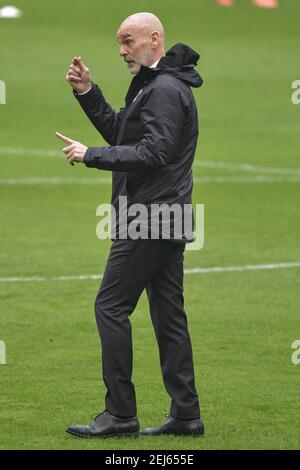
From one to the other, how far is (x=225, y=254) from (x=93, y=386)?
6485mm

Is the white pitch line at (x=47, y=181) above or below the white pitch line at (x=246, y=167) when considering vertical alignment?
below

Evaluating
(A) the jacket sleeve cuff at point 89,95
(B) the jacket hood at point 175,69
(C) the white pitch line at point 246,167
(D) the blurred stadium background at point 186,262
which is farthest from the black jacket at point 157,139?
(C) the white pitch line at point 246,167

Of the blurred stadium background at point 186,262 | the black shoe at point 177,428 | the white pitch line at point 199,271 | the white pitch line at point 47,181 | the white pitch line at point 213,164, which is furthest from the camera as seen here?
the white pitch line at point 213,164

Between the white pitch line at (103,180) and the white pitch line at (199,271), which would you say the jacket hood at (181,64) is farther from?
the white pitch line at (103,180)

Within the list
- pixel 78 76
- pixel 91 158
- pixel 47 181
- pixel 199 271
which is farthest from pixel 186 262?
pixel 91 158

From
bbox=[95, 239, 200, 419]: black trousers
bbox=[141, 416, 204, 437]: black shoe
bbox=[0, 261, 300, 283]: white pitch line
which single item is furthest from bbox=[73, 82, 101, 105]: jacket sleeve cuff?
bbox=[0, 261, 300, 283]: white pitch line

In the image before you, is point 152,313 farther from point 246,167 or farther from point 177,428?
point 246,167

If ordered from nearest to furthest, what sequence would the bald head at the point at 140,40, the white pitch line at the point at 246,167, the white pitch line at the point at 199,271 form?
1. the bald head at the point at 140,40
2. the white pitch line at the point at 199,271
3. the white pitch line at the point at 246,167

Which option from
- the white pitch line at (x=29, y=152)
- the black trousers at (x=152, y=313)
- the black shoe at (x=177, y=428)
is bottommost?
the black shoe at (x=177, y=428)

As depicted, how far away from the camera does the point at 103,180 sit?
23891 mm

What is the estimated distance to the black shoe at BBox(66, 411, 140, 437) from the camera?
930 centimetres

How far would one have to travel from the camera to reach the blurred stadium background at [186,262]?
10312 mm

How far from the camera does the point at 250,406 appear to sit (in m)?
10.5
